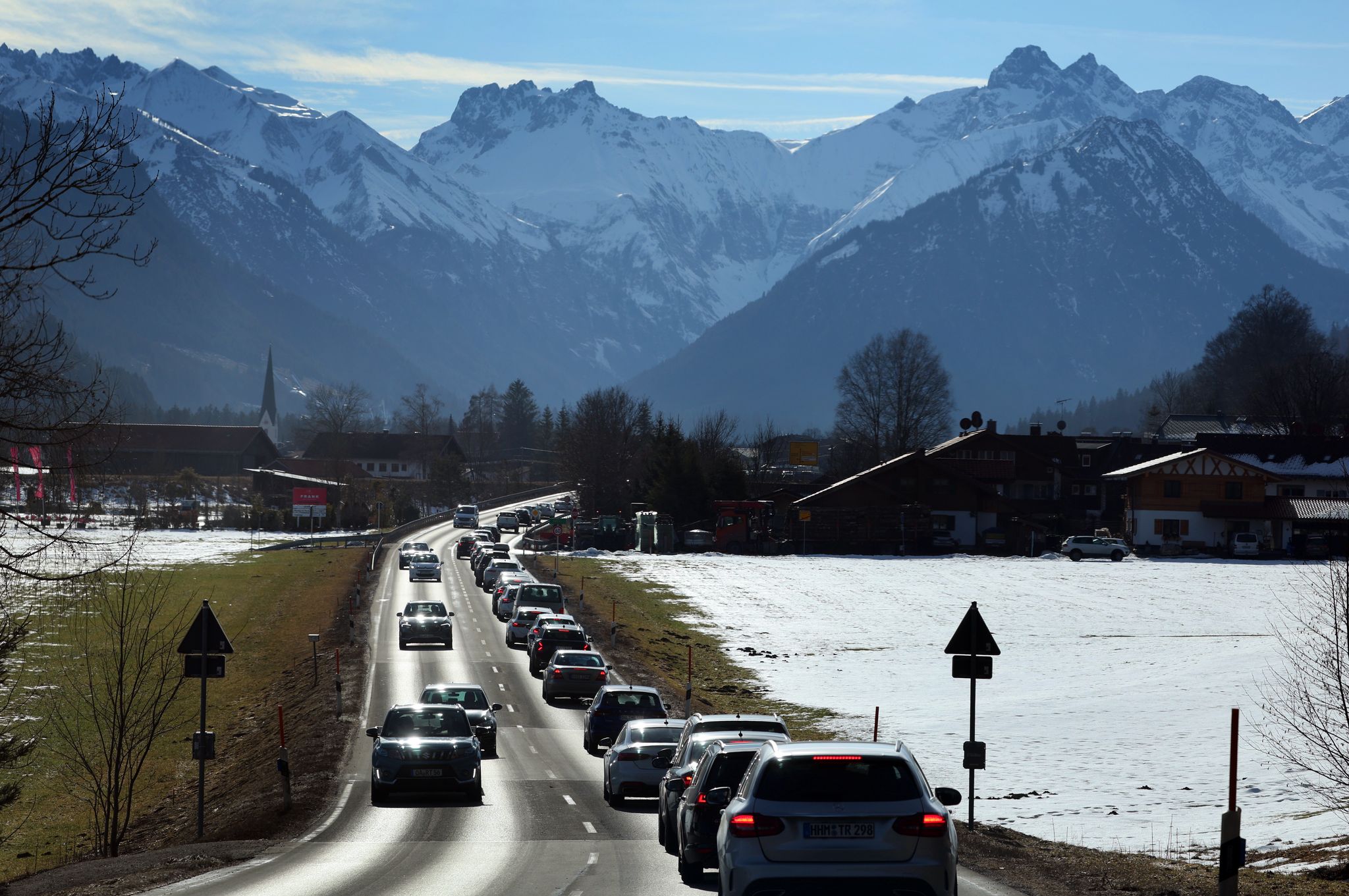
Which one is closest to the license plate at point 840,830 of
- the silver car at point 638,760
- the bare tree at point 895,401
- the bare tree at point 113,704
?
the silver car at point 638,760

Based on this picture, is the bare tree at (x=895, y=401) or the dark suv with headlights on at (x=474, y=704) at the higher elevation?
the bare tree at (x=895, y=401)

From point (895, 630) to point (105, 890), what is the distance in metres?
44.4

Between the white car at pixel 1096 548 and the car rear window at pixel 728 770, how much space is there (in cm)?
7938

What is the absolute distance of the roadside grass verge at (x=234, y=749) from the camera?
26922 millimetres

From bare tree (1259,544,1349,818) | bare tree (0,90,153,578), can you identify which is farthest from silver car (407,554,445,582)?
bare tree (0,90,153,578)

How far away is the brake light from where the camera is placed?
1219 centimetres

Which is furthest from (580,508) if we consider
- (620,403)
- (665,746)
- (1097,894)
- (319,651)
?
(1097,894)

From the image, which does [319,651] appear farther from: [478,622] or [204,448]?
[204,448]

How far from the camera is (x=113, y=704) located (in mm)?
25625

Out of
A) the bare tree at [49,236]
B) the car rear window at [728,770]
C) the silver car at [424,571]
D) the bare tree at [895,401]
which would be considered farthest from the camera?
the bare tree at [895,401]

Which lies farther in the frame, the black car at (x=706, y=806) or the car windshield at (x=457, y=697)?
the car windshield at (x=457, y=697)

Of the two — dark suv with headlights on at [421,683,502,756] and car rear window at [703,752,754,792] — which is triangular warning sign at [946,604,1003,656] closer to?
car rear window at [703,752,754,792]

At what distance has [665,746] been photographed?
78.8ft

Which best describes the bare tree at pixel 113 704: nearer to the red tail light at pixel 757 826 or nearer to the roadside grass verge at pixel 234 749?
the roadside grass verge at pixel 234 749
